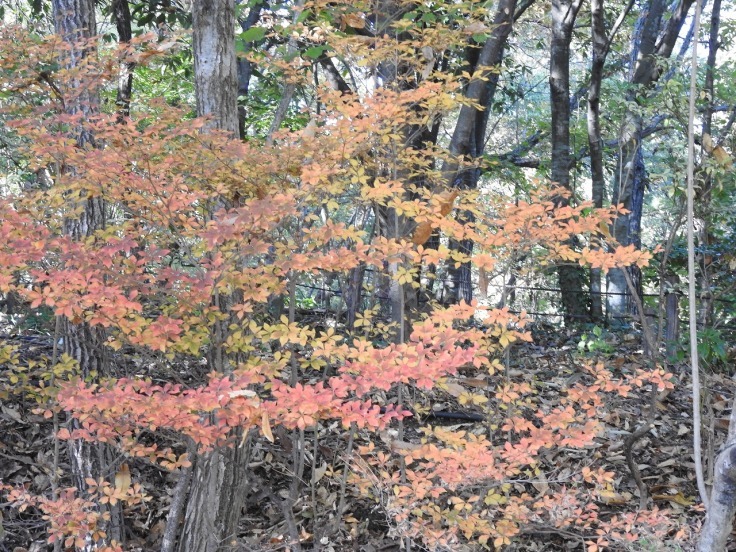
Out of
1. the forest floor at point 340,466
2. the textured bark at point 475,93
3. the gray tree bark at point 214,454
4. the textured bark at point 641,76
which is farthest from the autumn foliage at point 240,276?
the textured bark at point 641,76

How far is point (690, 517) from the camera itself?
166 inches

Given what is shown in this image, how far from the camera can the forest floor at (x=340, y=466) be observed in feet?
14.0

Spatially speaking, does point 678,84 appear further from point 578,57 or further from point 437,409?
point 578,57

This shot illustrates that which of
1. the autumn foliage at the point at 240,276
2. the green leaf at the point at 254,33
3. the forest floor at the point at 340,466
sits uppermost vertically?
the green leaf at the point at 254,33

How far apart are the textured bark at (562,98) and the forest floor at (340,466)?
7.90 feet

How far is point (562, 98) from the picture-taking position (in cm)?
786

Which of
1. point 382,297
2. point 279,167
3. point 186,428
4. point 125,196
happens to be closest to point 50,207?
point 125,196

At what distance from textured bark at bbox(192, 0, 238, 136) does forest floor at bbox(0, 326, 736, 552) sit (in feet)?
6.33

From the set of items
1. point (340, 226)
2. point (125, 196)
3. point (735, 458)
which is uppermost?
point (125, 196)

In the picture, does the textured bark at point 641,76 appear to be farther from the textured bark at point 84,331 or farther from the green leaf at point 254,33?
the textured bark at point 84,331

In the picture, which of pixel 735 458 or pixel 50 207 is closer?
pixel 735 458

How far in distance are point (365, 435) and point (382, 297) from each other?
72.2 inches

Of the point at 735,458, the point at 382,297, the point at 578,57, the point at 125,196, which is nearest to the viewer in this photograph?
the point at 735,458

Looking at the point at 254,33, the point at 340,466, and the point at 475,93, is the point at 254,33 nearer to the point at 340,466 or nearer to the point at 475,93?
the point at 475,93
